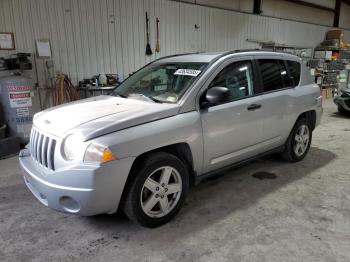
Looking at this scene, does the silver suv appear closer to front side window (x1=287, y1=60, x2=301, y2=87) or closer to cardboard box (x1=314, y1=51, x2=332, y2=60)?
front side window (x1=287, y1=60, x2=301, y2=87)

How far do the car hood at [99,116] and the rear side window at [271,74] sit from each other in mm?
1327

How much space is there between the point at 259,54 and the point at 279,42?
8151 millimetres

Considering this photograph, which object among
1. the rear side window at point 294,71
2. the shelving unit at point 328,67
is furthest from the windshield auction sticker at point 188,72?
the shelving unit at point 328,67

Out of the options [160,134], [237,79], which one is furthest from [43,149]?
[237,79]

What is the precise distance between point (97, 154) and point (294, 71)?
2.92m

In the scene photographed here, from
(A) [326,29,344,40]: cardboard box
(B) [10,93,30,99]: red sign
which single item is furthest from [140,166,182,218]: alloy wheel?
(A) [326,29,344,40]: cardboard box

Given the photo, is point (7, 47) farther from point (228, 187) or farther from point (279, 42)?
point (279, 42)

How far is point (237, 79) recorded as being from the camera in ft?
9.92

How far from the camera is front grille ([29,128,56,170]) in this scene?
220 centimetres

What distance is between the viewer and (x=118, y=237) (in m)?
2.39

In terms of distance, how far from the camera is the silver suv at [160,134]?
2096mm

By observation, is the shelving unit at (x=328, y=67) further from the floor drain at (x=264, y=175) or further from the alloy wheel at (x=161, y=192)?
the alloy wheel at (x=161, y=192)

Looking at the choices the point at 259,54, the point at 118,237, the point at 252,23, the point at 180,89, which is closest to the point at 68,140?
the point at 118,237

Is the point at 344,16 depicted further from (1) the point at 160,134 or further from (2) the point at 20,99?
(1) the point at 160,134
